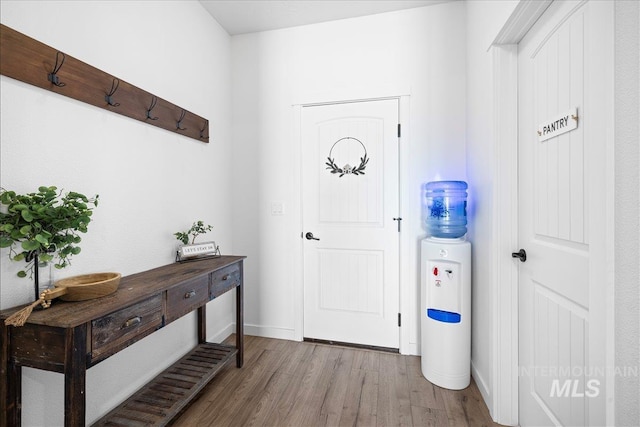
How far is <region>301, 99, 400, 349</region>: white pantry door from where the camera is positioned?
2557 millimetres

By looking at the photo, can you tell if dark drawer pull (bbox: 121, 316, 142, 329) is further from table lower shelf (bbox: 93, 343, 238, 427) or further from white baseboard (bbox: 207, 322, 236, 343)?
white baseboard (bbox: 207, 322, 236, 343)

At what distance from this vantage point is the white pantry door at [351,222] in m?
2.56

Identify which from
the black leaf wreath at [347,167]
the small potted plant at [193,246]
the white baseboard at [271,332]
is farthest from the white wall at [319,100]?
the small potted plant at [193,246]

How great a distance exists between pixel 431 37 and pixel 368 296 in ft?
7.63

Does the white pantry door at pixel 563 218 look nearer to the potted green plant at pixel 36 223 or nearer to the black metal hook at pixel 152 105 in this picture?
the potted green plant at pixel 36 223

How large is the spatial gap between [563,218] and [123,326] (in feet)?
6.69

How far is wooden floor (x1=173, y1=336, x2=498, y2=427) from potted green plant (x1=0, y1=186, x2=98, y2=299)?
124 cm

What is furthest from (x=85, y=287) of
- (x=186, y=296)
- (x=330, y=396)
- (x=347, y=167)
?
(x=347, y=167)

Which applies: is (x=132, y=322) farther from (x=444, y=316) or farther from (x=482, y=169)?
(x=482, y=169)

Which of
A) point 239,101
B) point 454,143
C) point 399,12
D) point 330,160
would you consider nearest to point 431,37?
point 399,12

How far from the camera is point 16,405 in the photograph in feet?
3.77

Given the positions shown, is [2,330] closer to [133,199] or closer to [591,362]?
[133,199]

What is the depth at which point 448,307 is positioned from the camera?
2029mm

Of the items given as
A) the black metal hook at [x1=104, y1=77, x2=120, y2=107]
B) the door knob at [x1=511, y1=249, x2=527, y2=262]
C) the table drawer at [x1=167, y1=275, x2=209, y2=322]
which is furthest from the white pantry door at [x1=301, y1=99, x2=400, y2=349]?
the black metal hook at [x1=104, y1=77, x2=120, y2=107]
